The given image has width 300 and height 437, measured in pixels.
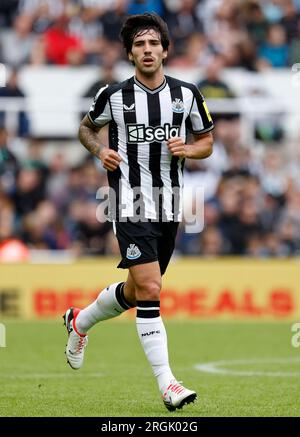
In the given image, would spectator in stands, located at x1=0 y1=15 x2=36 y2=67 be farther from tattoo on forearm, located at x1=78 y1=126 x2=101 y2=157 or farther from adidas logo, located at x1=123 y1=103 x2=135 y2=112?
adidas logo, located at x1=123 y1=103 x2=135 y2=112

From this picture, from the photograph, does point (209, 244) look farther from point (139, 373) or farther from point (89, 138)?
point (89, 138)

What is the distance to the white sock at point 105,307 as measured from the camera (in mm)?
7395

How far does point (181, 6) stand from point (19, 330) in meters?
7.76

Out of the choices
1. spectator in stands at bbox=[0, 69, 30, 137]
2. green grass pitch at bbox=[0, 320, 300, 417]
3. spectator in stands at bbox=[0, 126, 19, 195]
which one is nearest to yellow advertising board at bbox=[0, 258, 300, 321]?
green grass pitch at bbox=[0, 320, 300, 417]

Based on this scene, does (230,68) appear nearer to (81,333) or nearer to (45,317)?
(45,317)

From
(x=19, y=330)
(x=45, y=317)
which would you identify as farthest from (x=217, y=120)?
(x=19, y=330)

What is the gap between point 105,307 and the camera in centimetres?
750

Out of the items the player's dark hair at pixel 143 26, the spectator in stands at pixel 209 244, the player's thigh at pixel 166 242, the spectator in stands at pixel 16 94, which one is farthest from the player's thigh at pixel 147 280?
the spectator in stands at pixel 16 94

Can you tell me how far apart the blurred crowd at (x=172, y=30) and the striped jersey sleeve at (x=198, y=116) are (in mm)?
9588

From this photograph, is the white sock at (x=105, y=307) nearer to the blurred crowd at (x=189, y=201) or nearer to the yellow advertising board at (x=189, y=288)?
the yellow advertising board at (x=189, y=288)

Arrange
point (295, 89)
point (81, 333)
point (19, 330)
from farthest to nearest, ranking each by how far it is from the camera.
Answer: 1. point (295, 89)
2. point (19, 330)
3. point (81, 333)

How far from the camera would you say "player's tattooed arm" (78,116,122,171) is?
689 centimetres

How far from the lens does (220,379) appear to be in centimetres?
822

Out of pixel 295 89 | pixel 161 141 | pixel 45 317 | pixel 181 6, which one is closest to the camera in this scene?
pixel 161 141
